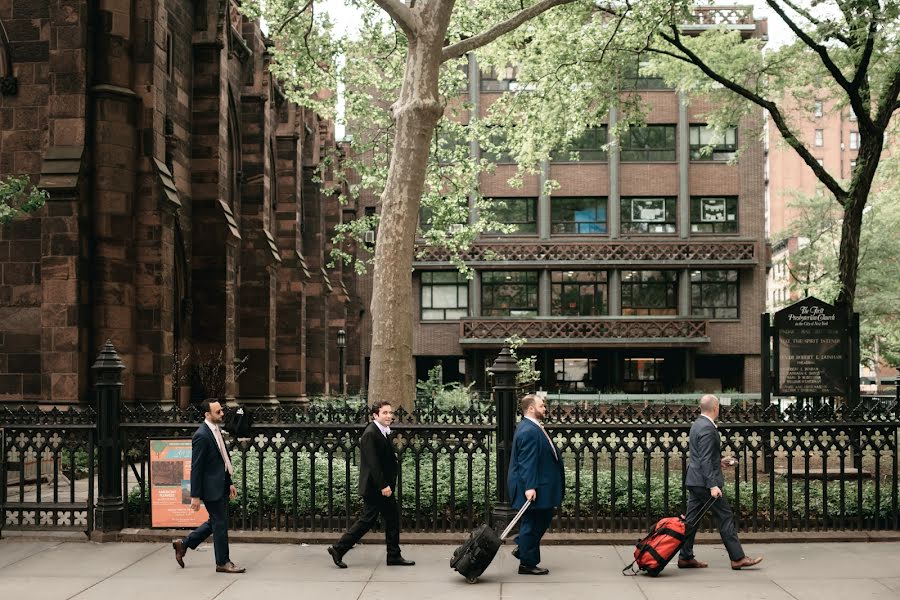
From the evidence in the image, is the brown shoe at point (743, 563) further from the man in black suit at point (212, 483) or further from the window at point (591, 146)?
the window at point (591, 146)

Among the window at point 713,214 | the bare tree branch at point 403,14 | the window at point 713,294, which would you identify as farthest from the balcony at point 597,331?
the bare tree branch at point 403,14

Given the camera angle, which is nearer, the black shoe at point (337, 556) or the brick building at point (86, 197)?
the black shoe at point (337, 556)

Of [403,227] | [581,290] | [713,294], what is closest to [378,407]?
[403,227]

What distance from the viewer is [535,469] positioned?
341 inches

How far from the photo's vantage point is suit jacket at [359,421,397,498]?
29.0 ft

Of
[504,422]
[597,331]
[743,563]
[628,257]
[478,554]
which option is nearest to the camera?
[478,554]

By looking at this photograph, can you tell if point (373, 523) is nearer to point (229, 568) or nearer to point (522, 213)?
point (229, 568)

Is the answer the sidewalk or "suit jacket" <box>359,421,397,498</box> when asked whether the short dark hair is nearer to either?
"suit jacket" <box>359,421,397,498</box>

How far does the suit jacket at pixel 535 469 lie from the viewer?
28.5 ft

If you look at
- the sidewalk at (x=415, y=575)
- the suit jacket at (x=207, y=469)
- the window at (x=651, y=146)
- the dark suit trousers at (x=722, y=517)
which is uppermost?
the window at (x=651, y=146)

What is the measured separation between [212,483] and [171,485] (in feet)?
5.81

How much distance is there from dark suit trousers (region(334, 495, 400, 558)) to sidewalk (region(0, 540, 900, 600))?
0.74 ft

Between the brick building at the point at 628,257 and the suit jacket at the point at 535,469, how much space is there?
3505cm

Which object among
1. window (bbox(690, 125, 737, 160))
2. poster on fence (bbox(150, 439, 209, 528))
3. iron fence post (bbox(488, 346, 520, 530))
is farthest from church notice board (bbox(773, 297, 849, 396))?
window (bbox(690, 125, 737, 160))
